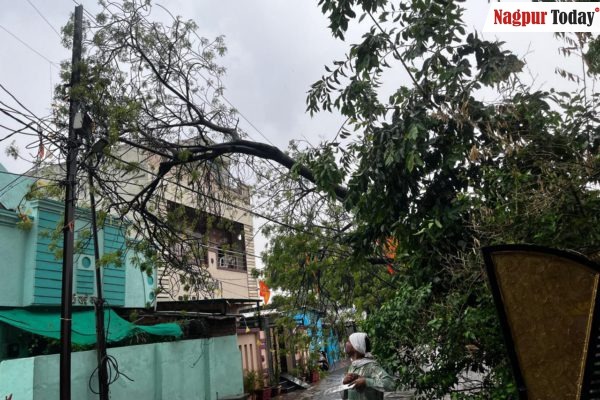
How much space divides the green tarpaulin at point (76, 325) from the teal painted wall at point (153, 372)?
11.2 inches

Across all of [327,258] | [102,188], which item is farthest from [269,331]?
[102,188]

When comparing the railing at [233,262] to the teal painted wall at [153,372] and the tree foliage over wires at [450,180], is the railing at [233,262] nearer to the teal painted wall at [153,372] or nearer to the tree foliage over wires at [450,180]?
the teal painted wall at [153,372]

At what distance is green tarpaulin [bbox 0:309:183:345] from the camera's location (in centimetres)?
868

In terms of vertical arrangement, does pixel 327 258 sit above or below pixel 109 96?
below

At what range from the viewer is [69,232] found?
270 inches

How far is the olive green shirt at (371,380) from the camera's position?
4.13 m

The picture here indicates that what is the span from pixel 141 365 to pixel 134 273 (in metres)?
2.67

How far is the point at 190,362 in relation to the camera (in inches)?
482

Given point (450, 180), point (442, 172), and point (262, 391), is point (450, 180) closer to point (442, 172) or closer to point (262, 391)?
point (442, 172)

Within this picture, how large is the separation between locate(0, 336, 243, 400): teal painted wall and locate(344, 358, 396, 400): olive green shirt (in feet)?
19.5

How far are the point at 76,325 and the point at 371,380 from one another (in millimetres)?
7261

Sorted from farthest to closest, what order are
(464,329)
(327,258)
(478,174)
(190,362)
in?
(190,362)
(327,258)
(478,174)
(464,329)

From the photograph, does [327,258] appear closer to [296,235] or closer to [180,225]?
[296,235]

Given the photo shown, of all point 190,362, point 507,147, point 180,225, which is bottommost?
point 190,362
